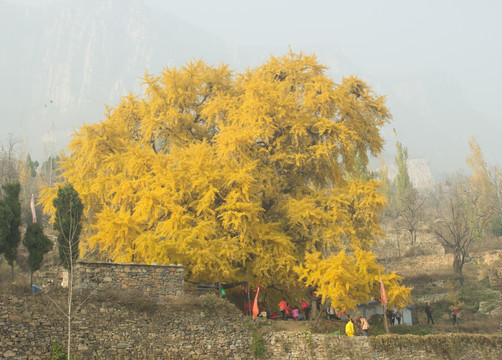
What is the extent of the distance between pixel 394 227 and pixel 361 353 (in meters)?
34.2

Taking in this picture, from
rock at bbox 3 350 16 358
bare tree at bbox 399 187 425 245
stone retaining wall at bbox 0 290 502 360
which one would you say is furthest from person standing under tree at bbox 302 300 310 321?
bare tree at bbox 399 187 425 245

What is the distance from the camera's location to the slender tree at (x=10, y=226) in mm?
15156

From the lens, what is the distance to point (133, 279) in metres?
15.3

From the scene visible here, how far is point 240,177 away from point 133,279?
6.86 metres

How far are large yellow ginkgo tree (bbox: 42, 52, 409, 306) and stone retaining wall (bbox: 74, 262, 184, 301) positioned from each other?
2.37 m

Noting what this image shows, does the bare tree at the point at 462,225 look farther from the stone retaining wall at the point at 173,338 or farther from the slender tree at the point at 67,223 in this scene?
the slender tree at the point at 67,223

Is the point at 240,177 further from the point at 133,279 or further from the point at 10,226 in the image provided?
the point at 10,226

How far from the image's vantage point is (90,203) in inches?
893

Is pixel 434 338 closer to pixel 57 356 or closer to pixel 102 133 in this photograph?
pixel 57 356

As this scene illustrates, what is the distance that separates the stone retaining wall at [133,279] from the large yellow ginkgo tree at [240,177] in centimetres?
237

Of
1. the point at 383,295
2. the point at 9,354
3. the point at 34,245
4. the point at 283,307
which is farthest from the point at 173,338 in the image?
the point at 383,295

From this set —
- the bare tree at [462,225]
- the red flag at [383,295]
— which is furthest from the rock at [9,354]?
the bare tree at [462,225]

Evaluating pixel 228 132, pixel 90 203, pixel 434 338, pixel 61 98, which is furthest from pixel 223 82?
pixel 61 98

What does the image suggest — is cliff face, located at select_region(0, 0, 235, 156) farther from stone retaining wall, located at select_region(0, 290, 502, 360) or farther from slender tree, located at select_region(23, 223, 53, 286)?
stone retaining wall, located at select_region(0, 290, 502, 360)
